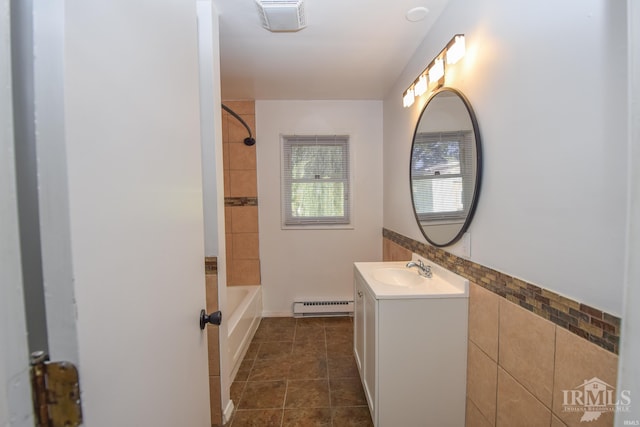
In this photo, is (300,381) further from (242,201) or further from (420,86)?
(420,86)

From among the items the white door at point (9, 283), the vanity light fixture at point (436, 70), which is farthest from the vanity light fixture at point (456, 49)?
the white door at point (9, 283)

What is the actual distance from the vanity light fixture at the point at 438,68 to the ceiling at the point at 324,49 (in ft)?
0.96

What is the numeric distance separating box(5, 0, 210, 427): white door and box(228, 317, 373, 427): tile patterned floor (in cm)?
101

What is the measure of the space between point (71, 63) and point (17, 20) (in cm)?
6

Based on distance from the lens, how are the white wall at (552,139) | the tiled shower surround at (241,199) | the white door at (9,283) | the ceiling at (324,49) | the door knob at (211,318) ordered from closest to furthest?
the white door at (9,283) < the white wall at (552,139) < the door knob at (211,318) < the ceiling at (324,49) < the tiled shower surround at (241,199)

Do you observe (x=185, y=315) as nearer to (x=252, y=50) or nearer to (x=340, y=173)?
(x=252, y=50)

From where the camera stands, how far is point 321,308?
2.79 m

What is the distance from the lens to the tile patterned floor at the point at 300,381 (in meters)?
1.53

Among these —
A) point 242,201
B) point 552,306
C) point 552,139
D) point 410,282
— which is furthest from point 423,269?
point 242,201

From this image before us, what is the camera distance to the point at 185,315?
0.72 metres

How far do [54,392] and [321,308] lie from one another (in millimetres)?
2608

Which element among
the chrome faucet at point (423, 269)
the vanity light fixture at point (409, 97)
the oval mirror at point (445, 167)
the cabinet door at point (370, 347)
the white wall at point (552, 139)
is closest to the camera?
the white wall at point (552, 139)

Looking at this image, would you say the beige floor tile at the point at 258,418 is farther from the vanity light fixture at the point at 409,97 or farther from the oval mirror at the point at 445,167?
the vanity light fixture at the point at 409,97

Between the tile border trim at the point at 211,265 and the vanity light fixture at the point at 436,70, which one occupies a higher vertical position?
the vanity light fixture at the point at 436,70
